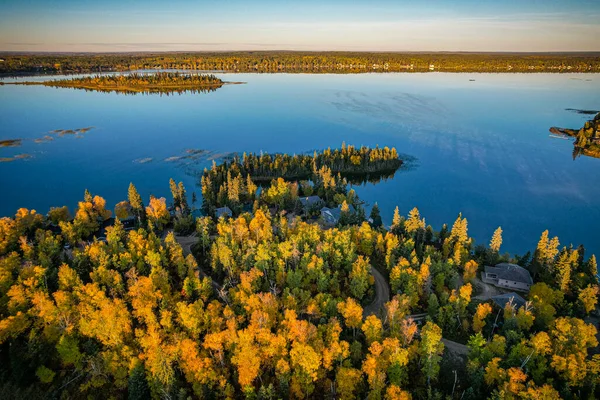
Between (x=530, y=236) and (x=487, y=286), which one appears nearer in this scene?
(x=487, y=286)

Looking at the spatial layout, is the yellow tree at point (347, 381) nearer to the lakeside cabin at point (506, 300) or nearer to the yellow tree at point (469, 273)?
the lakeside cabin at point (506, 300)

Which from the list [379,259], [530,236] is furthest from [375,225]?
[530,236]

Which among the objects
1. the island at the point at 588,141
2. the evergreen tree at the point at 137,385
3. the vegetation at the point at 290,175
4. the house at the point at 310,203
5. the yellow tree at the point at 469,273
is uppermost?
the island at the point at 588,141

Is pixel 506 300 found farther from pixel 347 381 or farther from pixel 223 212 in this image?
pixel 223 212

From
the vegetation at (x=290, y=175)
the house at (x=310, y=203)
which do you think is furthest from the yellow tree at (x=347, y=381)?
the vegetation at (x=290, y=175)

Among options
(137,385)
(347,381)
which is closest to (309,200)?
(347,381)

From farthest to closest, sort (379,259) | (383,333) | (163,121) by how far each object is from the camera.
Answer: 1. (163,121)
2. (379,259)
3. (383,333)

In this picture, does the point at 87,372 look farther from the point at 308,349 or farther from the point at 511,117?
the point at 511,117
